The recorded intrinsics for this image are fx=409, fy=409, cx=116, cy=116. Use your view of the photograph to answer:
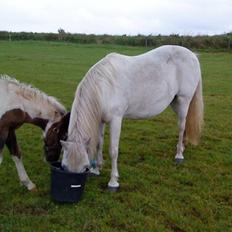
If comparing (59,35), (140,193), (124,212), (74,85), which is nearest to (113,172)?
(140,193)

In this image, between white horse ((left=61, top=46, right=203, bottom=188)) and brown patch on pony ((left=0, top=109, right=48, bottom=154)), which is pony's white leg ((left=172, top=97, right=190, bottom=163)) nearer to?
white horse ((left=61, top=46, right=203, bottom=188))

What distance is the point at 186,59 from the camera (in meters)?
6.27

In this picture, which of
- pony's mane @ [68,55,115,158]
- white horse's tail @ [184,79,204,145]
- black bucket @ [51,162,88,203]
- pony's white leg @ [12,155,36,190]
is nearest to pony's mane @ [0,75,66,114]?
pony's mane @ [68,55,115,158]

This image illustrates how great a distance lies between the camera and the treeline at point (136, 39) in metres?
31.8

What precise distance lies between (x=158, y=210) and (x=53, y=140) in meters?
1.46

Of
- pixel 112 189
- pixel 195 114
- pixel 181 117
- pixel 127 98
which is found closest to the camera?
pixel 112 189

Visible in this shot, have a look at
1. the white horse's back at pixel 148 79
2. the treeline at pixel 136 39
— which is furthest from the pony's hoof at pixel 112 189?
the treeline at pixel 136 39

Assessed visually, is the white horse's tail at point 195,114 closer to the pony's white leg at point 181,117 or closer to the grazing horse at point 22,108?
the pony's white leg at point 181,117

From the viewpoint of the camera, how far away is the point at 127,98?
5.24 m

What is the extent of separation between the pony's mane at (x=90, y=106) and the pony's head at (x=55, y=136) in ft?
0.74

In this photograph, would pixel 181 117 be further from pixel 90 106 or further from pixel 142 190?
pixel 90 106

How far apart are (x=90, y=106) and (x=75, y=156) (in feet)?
2.09

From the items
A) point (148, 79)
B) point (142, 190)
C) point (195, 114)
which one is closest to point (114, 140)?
point (142, 190)

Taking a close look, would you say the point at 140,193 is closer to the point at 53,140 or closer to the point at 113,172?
the point at 113,172
